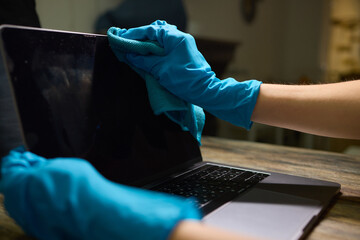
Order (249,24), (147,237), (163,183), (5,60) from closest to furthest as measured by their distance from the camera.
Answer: (147,237) < (5,60) < (163,183) < (249,24)

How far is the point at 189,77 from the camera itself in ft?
2.02

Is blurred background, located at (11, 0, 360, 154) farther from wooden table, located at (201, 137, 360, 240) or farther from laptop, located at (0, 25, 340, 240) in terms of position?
laptop, located at (0, 25, 340, 240)

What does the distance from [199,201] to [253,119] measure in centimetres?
24

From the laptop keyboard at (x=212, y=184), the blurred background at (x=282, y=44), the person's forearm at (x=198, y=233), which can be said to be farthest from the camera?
the blurred background at (x=282, y=44)

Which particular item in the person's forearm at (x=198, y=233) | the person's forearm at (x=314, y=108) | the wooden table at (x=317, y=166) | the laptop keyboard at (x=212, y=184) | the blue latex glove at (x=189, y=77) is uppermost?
the blue latex glove at (x=189, y=77)

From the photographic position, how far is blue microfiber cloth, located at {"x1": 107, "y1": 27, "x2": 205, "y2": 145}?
1.93 ft

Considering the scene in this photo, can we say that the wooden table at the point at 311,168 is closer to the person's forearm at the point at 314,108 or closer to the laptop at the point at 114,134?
the laptop at the point at 114,134

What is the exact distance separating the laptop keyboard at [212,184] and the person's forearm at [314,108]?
0.12m

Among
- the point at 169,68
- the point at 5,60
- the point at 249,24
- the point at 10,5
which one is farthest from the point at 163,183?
the point at 249,24

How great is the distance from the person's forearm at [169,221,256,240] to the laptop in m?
0.13

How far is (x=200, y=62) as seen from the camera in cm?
64

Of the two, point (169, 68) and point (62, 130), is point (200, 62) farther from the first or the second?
point (62, 130)

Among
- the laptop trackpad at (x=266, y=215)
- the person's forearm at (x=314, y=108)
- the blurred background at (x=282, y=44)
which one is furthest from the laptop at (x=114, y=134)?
the blurred background at (x=282, y=44)

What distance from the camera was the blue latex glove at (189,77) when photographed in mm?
604
